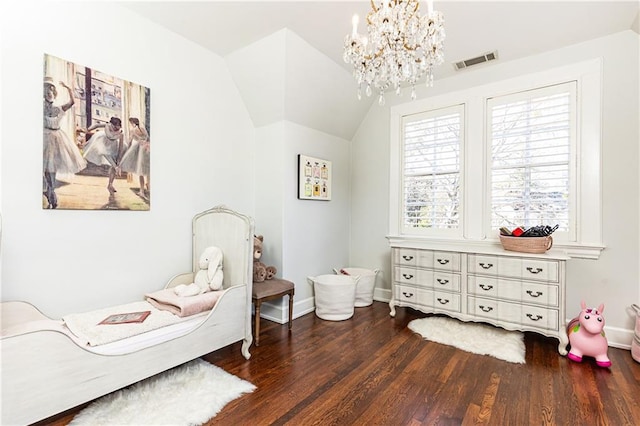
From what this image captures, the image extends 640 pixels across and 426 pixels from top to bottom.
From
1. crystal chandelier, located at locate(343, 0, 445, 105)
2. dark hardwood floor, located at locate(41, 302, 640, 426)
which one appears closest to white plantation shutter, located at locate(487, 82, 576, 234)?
dark hardwood floor, located at locate(41, 302, 640, 426)

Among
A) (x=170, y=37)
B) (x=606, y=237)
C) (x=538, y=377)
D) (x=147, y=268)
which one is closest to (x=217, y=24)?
(x=170, y=37)

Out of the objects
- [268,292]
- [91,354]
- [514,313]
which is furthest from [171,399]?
[514,313]

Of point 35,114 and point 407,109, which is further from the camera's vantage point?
point 407,109

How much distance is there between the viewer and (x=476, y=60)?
313 centimetres

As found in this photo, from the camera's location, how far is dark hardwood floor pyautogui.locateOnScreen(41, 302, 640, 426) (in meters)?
1.70

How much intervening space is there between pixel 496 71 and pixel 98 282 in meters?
4.12

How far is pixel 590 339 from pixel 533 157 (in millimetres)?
1644

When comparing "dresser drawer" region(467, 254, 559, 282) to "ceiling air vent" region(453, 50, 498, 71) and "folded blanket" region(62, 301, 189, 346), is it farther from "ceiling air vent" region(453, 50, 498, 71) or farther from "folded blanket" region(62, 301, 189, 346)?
"folded blanket" region(62, 301, 189, 346)

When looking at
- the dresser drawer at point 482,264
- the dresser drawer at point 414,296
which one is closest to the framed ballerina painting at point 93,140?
the dresser drawer at point 414,296

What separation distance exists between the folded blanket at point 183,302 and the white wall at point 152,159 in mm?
301

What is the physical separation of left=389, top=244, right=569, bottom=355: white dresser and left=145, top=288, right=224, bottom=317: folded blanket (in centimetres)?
195

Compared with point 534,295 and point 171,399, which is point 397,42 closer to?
point 534,295

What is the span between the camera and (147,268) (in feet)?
8.29

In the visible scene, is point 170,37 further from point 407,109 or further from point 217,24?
point 407,109
